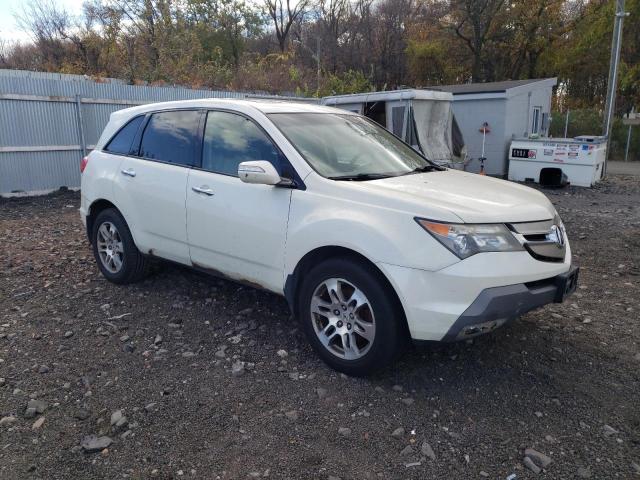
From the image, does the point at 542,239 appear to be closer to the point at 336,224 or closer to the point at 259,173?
the point at 336,224

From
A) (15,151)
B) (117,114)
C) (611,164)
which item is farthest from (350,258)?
(611,164)

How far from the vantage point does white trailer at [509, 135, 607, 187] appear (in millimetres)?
13805

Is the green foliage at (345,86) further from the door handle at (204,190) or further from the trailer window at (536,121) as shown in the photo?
the door handle at (204,190)

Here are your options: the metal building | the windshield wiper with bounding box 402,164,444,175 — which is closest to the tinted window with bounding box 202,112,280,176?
the windshield wiper with bounding box 402,164,444,175

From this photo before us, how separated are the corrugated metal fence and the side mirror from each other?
862 cm

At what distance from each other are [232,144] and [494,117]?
46.7 ft

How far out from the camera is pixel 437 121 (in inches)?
517

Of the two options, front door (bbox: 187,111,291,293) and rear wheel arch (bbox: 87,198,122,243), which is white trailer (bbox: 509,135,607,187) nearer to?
front door (bbox: 187,111,291,293)

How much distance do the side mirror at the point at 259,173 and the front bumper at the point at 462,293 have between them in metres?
1.01

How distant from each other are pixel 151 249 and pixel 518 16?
A: 29927 mm

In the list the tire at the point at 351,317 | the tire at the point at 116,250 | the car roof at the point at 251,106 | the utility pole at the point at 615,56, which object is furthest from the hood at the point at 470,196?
the utility pole at the point at 615,56

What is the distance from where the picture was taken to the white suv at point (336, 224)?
3.09m

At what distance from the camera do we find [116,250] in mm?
5238

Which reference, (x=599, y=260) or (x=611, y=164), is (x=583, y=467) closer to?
(x=599, y=260)
